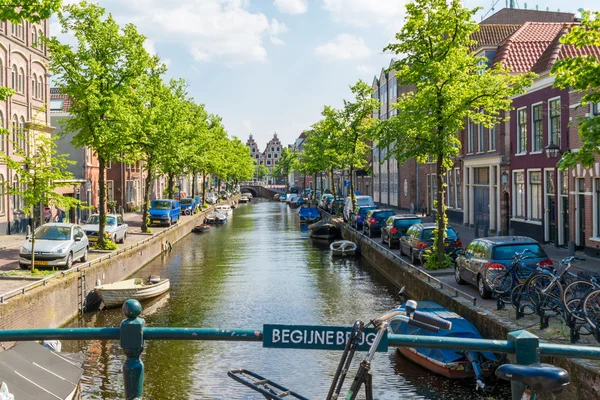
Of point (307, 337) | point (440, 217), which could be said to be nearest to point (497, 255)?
point (440, 217)

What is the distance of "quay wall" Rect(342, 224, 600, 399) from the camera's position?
1054 cm

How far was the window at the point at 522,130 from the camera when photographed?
3162 cm

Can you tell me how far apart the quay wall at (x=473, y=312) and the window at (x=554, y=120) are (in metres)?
8.70

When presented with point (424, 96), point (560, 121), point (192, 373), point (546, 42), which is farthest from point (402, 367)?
point (546, 42)

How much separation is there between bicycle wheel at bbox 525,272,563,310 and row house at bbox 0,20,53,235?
2751 centimetres

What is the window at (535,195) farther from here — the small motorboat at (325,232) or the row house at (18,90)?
the row house at (18,90)

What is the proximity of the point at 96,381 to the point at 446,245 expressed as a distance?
14.7 metres

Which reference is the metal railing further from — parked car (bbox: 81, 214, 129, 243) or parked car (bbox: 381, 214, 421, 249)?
parked car (bbox: 381, 214, 421, 249)

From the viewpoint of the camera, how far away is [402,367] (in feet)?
52.5

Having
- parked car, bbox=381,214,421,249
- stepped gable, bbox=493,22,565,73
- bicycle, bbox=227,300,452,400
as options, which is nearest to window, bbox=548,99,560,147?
stepped gable, bbox=493,22,565,73

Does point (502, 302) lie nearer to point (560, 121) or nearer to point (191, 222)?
point (560, 121)

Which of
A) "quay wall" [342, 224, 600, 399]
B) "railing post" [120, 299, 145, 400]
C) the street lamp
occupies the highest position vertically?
the street lamp

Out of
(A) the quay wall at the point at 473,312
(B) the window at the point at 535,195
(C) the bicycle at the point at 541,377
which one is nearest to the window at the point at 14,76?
(A) the quay wall at the point at 473,312

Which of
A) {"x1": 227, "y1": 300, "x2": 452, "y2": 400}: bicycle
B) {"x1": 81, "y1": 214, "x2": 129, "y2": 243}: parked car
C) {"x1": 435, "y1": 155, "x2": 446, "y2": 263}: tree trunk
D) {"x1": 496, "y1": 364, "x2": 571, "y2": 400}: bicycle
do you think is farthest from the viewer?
{"x1": 81, "y1": 214, "x2": 129, "y2": 243}: parked car
